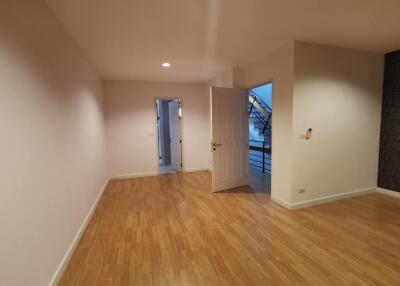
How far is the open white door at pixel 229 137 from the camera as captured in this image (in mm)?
3973

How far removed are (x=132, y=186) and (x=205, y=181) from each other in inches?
65.3

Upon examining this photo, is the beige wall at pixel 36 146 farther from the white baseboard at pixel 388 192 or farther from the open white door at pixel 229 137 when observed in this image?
the white baseboard at pixel 388 192

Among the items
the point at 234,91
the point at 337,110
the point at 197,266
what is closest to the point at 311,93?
the point at 337,110

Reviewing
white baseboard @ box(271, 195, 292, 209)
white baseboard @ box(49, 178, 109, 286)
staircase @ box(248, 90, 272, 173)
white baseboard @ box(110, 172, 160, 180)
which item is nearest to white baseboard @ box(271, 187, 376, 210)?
white baseboard @ box(271, 195, 292, 209)

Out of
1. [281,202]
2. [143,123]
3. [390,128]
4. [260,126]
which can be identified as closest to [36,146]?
[281,202]

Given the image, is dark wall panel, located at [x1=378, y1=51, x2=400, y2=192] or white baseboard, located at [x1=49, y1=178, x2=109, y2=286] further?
dark wall panel, located at [x1=378, y1=51, x2=400, y2=192]

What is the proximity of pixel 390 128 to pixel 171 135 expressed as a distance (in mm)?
5033

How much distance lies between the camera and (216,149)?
400cm

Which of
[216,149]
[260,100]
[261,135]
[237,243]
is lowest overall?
[237,243]

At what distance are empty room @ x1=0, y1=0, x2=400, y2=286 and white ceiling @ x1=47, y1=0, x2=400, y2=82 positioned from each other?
22 millimetres

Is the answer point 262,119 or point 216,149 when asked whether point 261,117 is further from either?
point 216,149

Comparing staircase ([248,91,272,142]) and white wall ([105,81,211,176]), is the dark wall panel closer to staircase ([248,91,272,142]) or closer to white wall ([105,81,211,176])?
staircase ([248,91,272,142])

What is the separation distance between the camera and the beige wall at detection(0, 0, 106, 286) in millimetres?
1282

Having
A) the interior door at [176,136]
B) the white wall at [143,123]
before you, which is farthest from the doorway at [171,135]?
the white wall at [143,123]
